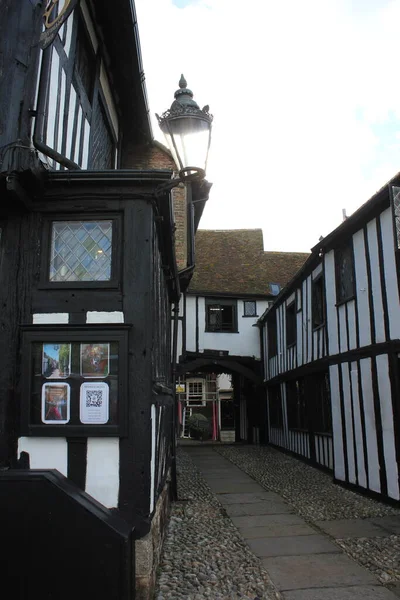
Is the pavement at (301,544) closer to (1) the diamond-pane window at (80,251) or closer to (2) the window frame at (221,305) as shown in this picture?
(1) the diamond-pane window at (80,251)

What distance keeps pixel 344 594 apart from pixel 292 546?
4.08ft

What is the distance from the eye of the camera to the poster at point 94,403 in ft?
11.2

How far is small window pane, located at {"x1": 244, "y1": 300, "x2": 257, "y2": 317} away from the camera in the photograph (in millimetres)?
17219

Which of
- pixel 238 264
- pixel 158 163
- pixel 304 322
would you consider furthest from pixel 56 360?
pixel 238 264

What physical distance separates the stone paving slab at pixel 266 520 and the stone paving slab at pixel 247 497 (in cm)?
95

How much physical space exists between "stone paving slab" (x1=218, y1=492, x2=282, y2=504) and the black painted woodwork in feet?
14.0

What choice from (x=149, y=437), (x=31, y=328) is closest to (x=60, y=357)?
(x=31, y=328)

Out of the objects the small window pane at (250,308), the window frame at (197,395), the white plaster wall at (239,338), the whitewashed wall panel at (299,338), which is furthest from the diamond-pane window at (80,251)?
the window frame at (197,395)

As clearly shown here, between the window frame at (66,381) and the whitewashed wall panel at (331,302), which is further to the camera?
the whitewashed wall panel at (331,302)

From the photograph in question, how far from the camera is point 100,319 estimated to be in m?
3.55

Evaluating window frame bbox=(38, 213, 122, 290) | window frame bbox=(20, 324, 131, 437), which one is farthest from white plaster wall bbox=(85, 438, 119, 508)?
window frame bbox=(38, 213, 122, 290)

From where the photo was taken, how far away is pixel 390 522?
566 centimetres

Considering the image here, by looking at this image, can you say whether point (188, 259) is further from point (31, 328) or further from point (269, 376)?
point (269, 376)

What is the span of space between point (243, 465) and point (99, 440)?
8.31m
